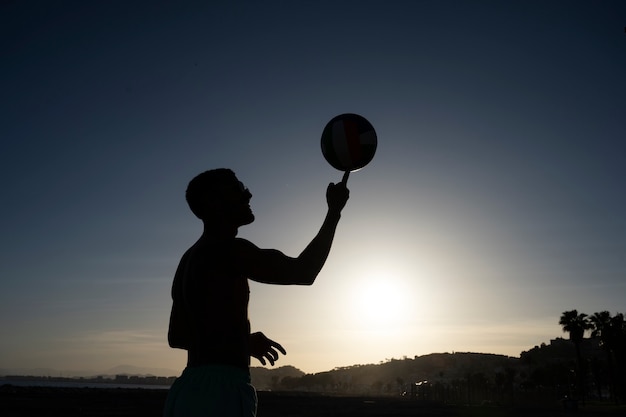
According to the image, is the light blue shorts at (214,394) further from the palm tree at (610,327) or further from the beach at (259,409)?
the palm tree at (610,327)

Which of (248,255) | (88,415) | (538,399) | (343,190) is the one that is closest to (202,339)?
(248,255)

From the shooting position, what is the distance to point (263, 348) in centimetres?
371

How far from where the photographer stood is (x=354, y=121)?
468 centimetres

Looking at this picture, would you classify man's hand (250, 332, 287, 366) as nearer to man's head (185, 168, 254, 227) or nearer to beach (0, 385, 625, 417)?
man's head (185, 168, 254, 227)

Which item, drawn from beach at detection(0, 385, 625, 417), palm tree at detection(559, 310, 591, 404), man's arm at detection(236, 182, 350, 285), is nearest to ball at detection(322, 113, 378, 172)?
man's arm at detection(236, 182, 350, 285)

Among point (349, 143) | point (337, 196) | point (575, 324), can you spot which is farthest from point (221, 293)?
point (575, 324)

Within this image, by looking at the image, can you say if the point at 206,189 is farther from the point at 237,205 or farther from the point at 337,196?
the point at 337,196

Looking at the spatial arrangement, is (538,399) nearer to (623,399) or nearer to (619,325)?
(623,399)

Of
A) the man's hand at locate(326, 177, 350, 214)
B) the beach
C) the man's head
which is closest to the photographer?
the man's head

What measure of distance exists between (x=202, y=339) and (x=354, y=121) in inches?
97.0

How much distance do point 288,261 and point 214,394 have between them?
0.84 meters

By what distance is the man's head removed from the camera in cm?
337

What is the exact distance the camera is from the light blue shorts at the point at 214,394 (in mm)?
2822

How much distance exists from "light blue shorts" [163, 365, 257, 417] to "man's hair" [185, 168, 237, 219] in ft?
3.27
